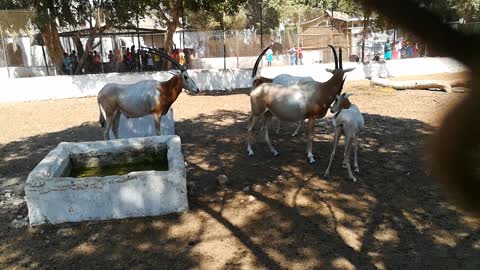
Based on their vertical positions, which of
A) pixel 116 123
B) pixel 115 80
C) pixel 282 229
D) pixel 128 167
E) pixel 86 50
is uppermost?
pixel 86 50

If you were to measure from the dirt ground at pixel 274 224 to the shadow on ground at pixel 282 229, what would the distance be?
0.01m

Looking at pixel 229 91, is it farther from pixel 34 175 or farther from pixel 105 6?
pixel 34 175

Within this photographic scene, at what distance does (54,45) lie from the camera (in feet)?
51.9

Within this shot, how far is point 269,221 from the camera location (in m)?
4.82

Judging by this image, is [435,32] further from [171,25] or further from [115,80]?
[171,25]

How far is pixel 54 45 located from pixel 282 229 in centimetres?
1417

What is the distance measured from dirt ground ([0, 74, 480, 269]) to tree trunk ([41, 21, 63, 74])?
8.90 m

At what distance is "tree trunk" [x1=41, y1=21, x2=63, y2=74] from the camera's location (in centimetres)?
1548

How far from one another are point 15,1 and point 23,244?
50.5 ft

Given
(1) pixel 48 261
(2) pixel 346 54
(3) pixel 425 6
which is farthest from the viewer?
(2) pixel 346 54

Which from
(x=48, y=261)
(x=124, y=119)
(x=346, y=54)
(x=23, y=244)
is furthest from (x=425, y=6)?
(x=346, y=54)

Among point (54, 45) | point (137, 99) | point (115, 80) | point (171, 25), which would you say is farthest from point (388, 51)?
point (137, 99)

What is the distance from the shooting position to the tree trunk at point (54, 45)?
1548 centimetres

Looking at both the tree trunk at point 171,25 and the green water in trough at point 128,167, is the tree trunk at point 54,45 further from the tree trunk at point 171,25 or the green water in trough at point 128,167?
the green water in trough at point 128,167
